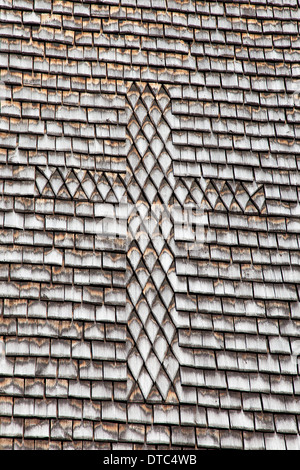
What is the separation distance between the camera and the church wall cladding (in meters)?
5.08

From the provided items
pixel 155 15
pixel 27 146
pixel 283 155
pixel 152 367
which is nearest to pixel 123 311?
pixel 152 367

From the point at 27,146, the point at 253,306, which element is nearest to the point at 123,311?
the point at 253,306

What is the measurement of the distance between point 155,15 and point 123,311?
8.16 feet

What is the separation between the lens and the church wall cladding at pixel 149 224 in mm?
5078

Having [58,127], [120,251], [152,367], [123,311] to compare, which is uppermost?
[58,127]

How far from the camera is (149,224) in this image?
5.53 meters

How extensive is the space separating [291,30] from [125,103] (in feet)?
5.28

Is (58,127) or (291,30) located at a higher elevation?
(291,30)

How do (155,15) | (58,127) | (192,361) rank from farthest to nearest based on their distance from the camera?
(155,15)
(58,127)
(192,361)

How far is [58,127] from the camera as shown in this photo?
5.62 meters

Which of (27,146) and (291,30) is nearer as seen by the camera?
(27,146)
